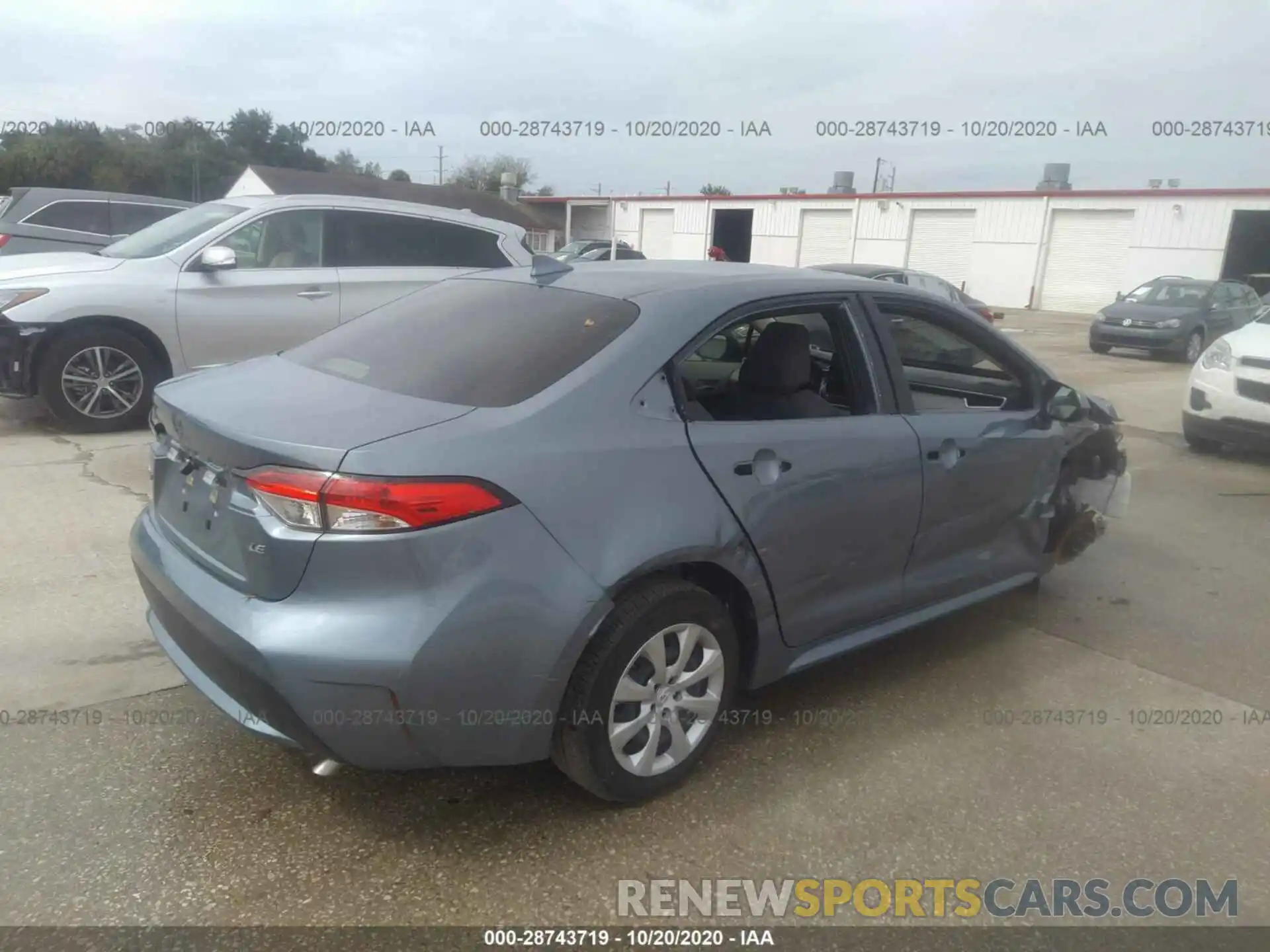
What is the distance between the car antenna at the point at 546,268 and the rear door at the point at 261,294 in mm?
3964

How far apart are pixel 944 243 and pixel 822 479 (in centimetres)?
3425

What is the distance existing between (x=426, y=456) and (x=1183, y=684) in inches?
127

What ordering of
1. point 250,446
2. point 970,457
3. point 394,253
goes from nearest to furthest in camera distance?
point 250,446 → point 970,457 → point 394,253

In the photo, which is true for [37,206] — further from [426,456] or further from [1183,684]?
[1183,684]

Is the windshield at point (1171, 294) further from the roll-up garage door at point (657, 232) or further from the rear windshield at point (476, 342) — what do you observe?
the roll-up garage door at point (657, 232)

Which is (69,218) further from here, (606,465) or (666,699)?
(666,699)

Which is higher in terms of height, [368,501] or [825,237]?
[825,237]

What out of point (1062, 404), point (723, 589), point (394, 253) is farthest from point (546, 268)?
point (394, 253)

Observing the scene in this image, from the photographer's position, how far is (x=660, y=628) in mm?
2695

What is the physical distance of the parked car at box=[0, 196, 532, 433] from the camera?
6.57 m

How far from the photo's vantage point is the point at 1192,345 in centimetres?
1688

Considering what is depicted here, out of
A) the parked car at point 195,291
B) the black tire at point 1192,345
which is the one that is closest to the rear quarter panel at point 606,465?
the parked car at point 195,291

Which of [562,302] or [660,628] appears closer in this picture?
[660,628]

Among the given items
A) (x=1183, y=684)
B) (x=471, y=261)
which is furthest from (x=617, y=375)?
(x=471, y=261)
